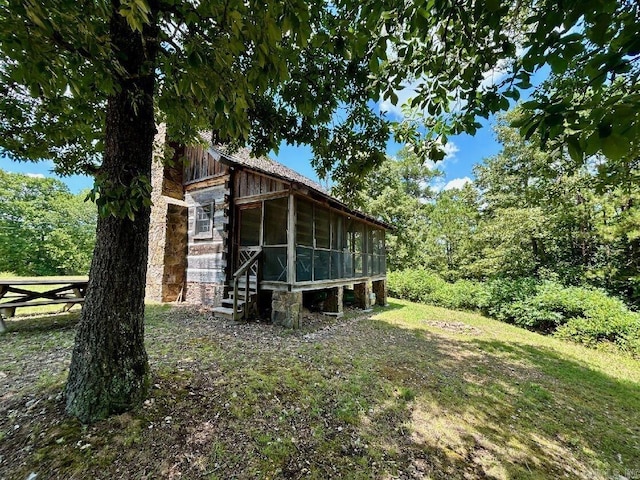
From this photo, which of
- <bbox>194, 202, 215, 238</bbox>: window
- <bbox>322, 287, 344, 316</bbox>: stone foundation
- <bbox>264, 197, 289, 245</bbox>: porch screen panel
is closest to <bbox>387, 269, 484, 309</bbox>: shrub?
<bbox>322, 287, 344, 316</bbox>: stone foundation

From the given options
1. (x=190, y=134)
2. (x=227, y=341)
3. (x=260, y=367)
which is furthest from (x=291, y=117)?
(x=227, y=341)

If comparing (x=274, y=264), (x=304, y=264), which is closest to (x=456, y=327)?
(x=304, y=264)

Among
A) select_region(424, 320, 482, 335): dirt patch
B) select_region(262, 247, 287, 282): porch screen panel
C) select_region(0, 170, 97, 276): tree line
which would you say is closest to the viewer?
select_region(262, 247, 287, 282): porch screen panel

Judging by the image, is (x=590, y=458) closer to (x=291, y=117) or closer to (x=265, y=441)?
(x=265, y=441)

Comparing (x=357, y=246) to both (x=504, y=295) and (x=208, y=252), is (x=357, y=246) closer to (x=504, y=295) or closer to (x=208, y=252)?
(x=208, y=252)

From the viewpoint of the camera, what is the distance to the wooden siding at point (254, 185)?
7531 millimetres

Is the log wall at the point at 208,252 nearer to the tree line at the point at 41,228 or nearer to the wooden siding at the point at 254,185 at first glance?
the wooden siding at the point at 254,185

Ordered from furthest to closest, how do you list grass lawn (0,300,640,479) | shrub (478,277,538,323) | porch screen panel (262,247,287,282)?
shrub (478,277,538,323) → porch screen panel (262,247,287,282) → grass lawn (0,300,640,479)

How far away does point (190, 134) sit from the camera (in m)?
4.62

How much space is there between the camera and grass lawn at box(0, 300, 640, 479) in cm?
234

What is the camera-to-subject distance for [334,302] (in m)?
9.41

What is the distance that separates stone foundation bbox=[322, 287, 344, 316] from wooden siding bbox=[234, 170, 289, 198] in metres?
4.21

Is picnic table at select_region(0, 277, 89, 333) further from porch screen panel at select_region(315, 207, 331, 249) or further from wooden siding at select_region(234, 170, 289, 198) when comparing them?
porch screen panel at select_region(315, 207, 331, 249)

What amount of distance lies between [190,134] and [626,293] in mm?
16874
